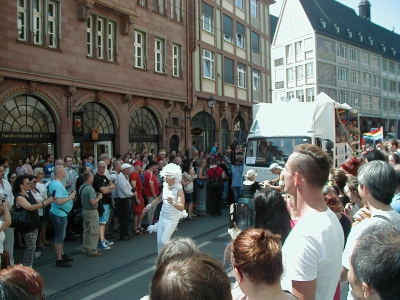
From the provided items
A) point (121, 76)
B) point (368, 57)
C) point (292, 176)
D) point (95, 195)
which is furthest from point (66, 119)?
point (368, 57)

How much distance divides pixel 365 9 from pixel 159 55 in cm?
5949

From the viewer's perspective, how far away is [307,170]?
260 centimetres

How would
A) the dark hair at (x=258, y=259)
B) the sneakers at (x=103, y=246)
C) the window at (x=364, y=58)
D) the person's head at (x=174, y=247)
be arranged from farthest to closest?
the window at (x=364, y=58), the sneakers at (x=103, y=246), the person's head at (x=174, y=247), the dark hair at (x=258, y=259)

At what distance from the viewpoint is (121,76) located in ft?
61.0

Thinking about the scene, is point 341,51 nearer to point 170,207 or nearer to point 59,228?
point 170,207

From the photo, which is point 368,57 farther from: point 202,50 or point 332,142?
point 332,142

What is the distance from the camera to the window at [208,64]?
998 inches

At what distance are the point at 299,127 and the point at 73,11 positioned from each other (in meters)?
11.1

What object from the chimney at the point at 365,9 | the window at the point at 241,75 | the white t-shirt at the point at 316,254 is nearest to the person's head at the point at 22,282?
the white t-shirt at the point at 316,254

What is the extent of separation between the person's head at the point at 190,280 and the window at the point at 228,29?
27.5 meters

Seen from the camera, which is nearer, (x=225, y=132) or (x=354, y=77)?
(x=225, y=132)

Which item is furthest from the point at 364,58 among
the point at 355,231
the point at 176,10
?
the point at 355,231

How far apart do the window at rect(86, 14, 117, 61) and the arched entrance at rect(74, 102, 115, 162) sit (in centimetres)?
229

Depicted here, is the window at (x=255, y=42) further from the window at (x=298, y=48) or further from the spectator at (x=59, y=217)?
the spectator at (x=59, y=217)
